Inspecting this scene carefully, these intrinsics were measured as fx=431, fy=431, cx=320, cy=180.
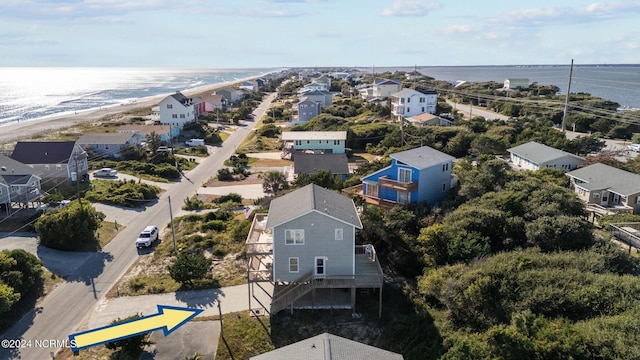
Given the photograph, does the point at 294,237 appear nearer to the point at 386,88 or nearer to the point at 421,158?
the point at 421,158

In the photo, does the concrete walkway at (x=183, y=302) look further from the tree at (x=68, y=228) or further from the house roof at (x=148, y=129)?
the house roof at (x=148, y=129)

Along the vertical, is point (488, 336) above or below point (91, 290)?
above

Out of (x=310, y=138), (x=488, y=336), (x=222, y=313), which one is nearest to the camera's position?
(x=488, y=336)

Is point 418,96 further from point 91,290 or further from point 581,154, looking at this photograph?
point 91,290

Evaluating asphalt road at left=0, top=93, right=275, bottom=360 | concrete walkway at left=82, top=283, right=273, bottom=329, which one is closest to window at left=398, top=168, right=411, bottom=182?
concrete walkway at left=82, top=283, right=273, bottom=329

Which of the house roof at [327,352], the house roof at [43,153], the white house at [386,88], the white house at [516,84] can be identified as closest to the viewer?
the house roof at [327,352]

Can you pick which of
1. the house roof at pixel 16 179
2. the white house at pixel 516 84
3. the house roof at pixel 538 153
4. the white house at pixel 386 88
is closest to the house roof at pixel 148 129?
the house roof at pixel 16 179

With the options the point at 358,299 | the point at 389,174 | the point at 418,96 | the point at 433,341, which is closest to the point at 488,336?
the point at 433,341
